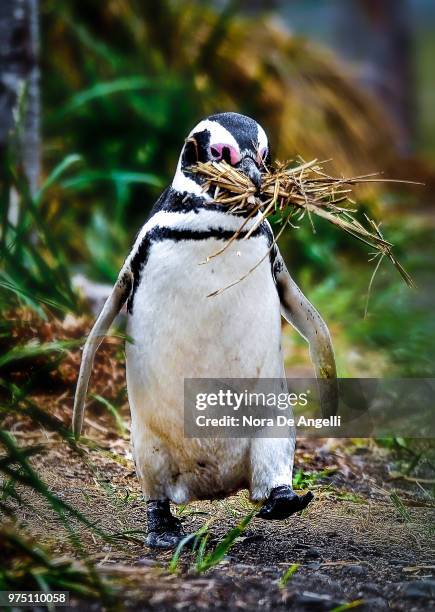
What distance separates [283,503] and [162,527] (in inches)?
12.4

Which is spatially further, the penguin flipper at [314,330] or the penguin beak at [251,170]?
the penguin flipper at [314,330]

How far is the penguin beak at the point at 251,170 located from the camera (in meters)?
2.46

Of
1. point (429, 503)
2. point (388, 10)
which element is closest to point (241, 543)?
point (429, 503)

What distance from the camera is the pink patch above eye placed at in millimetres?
2529

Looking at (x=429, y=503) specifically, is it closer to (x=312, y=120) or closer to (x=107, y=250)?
(x=107, y=250)

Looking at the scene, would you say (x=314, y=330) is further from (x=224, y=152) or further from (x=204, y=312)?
(x=224, y=152)

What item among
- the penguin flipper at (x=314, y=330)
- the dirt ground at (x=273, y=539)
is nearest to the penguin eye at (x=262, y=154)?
the penguin flipper at (x=314, y=330)

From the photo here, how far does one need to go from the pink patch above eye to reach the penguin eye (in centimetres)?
6

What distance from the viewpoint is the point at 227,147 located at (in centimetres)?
254

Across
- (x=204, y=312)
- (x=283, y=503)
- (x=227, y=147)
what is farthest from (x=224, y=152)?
(x=283, y=503)

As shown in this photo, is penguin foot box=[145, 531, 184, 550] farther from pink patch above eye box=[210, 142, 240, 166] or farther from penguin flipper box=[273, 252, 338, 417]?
pink patch above eye box=[210, 142, 240, 166]

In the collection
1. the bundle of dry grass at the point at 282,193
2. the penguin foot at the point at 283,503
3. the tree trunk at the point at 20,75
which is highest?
the tree trunk at the point at 20,75

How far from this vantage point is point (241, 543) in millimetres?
2650

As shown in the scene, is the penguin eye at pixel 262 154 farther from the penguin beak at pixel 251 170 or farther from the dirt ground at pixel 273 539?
the dirt ground at pixel 273 539
